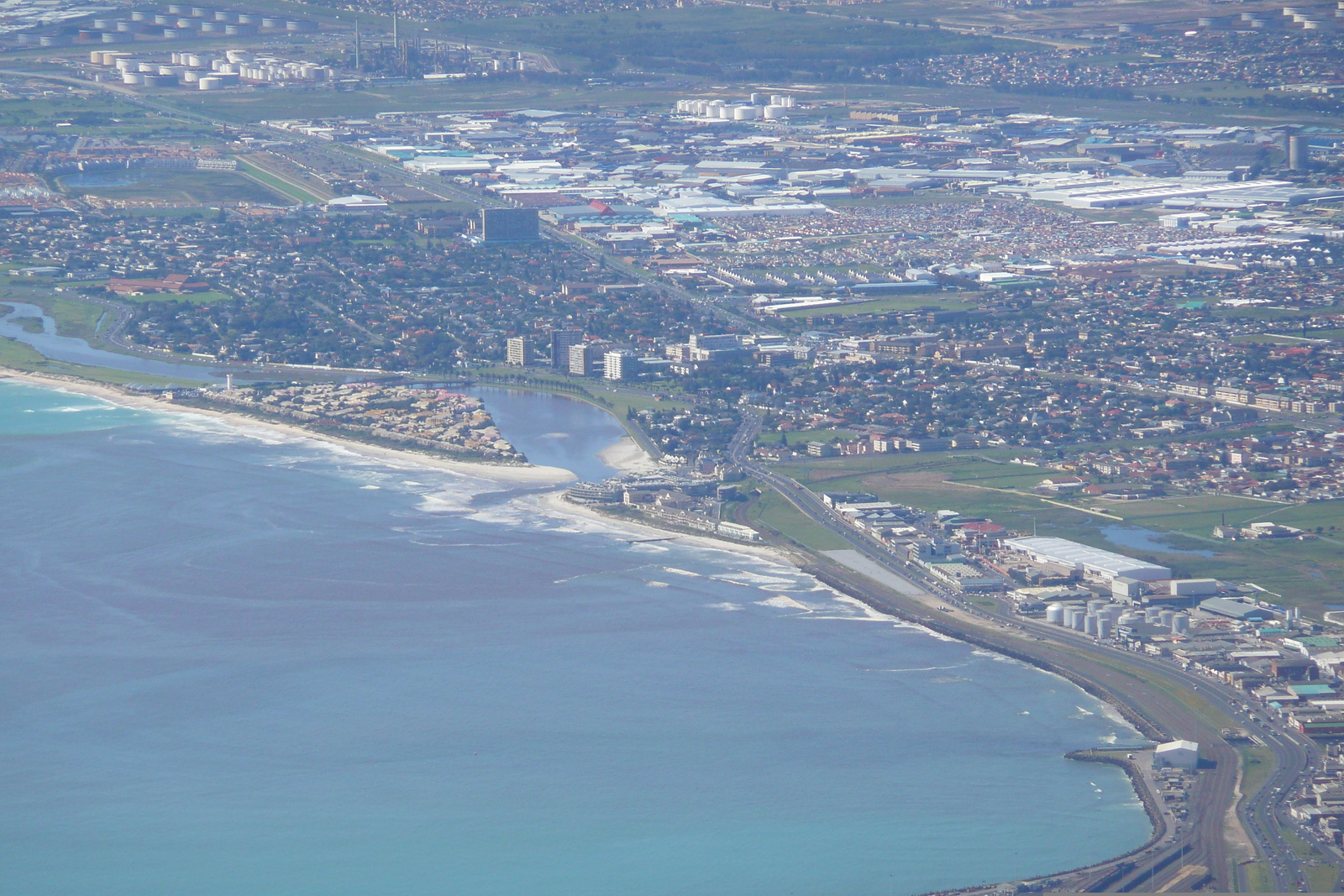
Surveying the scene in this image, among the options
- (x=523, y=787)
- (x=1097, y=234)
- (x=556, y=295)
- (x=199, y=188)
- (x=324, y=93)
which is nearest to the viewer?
(x=523, y=787)

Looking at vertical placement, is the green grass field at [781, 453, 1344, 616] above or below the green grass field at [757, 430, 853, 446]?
above

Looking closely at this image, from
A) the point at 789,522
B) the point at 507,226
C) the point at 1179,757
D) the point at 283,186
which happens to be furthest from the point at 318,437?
the point at 283,186

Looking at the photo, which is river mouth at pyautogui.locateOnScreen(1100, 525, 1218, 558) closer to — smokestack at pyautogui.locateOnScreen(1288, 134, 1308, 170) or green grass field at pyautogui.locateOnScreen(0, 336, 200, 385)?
green grass field at pyautogui.locateOnScreen(0, 336, 200, 385)

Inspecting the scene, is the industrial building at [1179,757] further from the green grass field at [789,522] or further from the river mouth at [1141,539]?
the green grass field at [789,522]

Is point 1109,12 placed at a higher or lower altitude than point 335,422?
higher

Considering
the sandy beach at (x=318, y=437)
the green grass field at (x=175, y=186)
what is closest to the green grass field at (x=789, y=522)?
the sandy beach at (x=318, y=437)

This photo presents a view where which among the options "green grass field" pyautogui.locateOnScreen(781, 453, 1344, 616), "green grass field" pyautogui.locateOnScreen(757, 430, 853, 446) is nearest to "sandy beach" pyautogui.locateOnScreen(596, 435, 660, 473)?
"green grass field" pyautogui.locateOnScreen(757, 430, 853, 446)

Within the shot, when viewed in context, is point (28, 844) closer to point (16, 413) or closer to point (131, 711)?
point (131, 711)

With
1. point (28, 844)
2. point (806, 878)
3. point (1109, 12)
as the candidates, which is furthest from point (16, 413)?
point (1109, 12)
